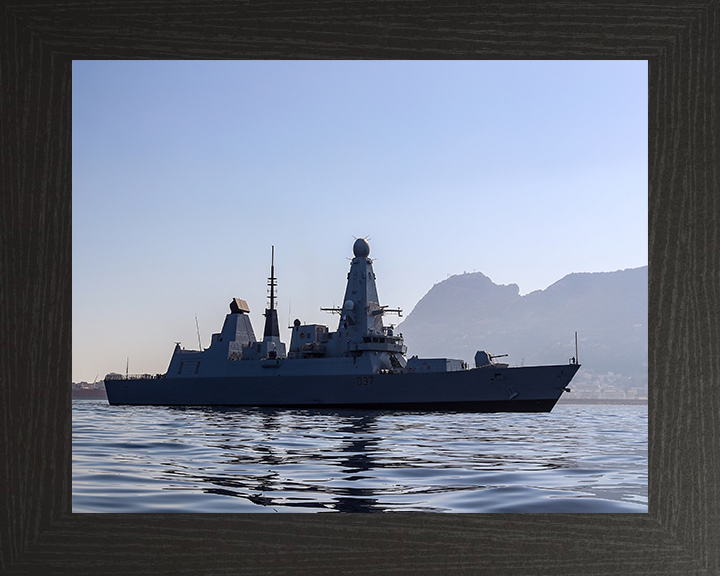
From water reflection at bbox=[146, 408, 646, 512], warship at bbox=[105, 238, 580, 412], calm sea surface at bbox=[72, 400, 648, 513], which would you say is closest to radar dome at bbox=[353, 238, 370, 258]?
warship at bbox=[105, 238, 580, 412]

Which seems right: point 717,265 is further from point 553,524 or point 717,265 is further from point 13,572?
point 13,572

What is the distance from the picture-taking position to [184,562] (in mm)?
2016

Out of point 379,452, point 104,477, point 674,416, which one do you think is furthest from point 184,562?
point 379,452

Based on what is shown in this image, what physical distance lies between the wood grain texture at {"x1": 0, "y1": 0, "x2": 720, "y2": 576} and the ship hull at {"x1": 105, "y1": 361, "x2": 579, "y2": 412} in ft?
46.4

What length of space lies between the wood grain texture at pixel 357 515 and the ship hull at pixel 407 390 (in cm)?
1415

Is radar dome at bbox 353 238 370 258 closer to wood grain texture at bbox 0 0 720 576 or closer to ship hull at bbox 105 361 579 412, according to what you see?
ship hull at bbox 105 361 579 412

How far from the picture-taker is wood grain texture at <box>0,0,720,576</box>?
2.02 metres

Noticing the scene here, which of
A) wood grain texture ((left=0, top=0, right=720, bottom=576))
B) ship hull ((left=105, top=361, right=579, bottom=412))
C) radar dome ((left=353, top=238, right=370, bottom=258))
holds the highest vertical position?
radar dome ((left=353, top=238, right=370, bottom=258))

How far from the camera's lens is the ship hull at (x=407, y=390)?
1625cm

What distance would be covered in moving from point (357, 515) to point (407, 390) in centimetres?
1485

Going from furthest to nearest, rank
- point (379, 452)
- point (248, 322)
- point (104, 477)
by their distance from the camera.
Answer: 1. point (248, 322)
2. point (379, 452)
3. point (104, 477)

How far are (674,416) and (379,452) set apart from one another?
15.2 ft

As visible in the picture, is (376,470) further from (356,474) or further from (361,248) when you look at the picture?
(361,248)

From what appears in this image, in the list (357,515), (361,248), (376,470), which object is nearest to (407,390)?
(361,248)
